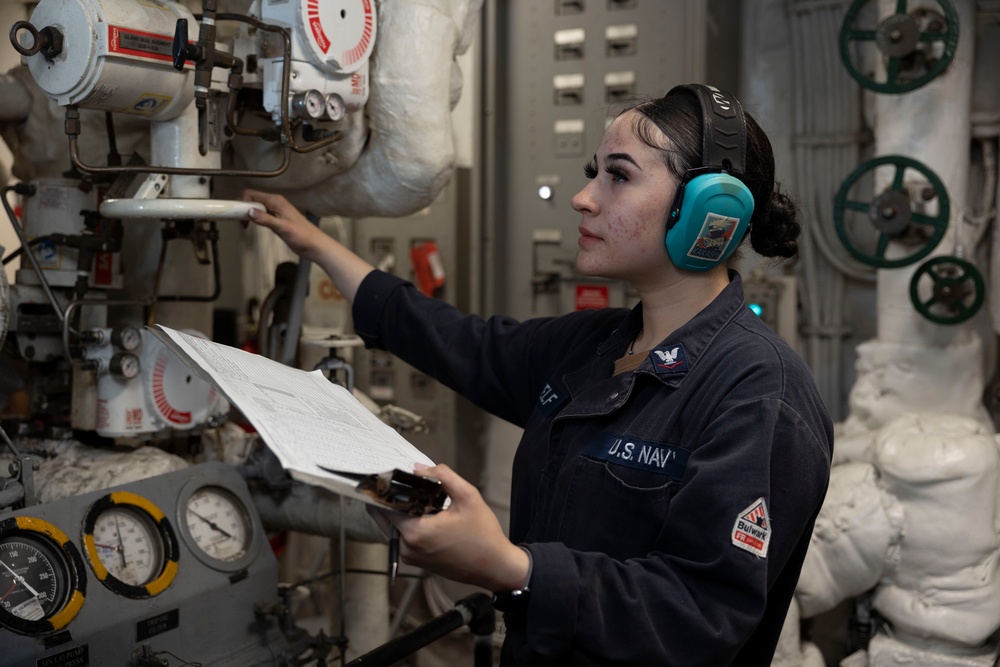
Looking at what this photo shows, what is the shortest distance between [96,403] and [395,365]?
1.69 m

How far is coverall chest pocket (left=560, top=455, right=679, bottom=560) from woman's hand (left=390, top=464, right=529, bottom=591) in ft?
0.77

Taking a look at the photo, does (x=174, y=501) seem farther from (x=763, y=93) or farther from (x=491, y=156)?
(x=763, y=93)

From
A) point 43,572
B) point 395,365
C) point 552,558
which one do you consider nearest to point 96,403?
point 43,572

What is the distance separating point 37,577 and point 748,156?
Result: 1.27 metres

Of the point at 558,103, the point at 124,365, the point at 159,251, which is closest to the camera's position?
the point at 124,365

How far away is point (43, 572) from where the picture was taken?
1548mm

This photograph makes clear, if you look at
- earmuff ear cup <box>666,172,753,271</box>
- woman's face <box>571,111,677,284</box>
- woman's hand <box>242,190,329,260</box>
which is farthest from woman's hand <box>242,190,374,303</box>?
earmuff ear cup <box>666,172,753,271</box>

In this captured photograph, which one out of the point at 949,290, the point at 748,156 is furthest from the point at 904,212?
the point at 748,156

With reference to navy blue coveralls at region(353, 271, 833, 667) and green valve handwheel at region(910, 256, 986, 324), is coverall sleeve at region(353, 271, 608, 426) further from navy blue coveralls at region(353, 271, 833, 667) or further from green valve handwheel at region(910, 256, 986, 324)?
green valve handwheel at region(910, 256, 986, 324)

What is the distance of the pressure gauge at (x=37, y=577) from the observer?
1.49 meters

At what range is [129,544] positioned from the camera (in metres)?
1.72

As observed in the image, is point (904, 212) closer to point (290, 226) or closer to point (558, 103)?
point (558, 103)

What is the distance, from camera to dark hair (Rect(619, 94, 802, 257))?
1.31 m

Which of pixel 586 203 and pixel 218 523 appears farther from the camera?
pixel 218 523
